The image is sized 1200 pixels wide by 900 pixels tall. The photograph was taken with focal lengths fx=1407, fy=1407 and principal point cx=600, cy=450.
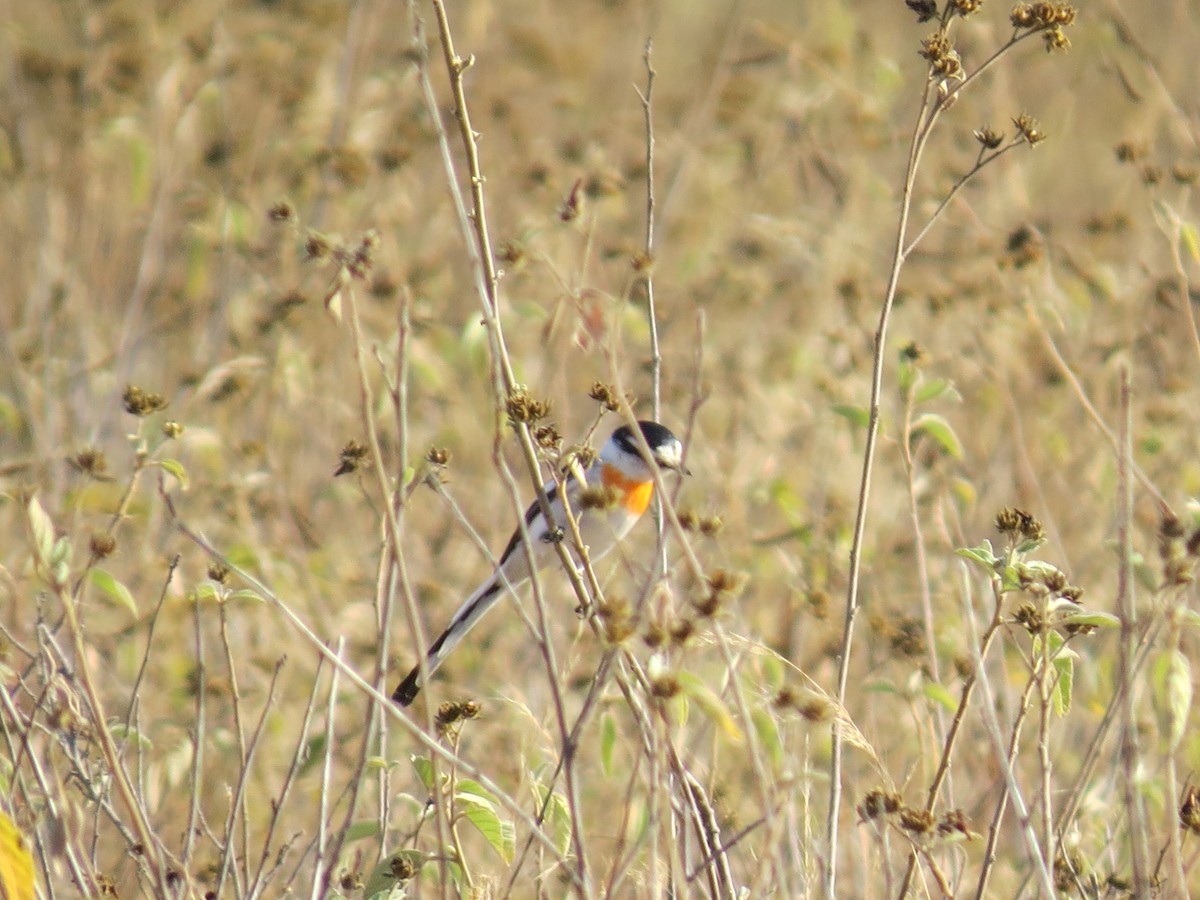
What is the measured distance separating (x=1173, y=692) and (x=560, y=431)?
276 cm

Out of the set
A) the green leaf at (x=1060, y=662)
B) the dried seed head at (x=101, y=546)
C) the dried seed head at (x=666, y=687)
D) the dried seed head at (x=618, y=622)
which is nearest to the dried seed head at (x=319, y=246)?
the dried seed head at (x=101, y=546)

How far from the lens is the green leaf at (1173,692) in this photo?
97.4 inches

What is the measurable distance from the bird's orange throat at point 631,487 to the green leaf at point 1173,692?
8.30 feet

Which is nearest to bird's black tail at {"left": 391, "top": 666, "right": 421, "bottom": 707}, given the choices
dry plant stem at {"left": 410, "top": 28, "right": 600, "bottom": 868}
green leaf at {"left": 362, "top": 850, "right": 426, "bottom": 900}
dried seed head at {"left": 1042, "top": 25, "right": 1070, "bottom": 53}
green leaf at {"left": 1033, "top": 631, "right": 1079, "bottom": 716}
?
green leaf at {"left": 362, "top": 850, "right": 426, "bottom": 900}

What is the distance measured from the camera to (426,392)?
675cm

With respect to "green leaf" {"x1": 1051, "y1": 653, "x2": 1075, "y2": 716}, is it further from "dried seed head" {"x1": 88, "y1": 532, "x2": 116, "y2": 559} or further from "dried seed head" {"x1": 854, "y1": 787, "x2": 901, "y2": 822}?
"dried seed head" {"x1": 88, "y1": 532, "x2": 116, "y2": 559}

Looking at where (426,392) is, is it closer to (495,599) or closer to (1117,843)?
(495,599)

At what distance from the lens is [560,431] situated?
195 inches

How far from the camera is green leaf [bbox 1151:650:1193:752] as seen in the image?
97.4 inches

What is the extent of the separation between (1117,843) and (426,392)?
395 cm

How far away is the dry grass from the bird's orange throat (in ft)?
1.19

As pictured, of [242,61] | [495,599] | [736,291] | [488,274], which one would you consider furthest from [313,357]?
[488,274]

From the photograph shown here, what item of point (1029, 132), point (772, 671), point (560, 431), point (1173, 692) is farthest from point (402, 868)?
point (560, 431)

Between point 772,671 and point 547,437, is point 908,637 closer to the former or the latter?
point 772,671
